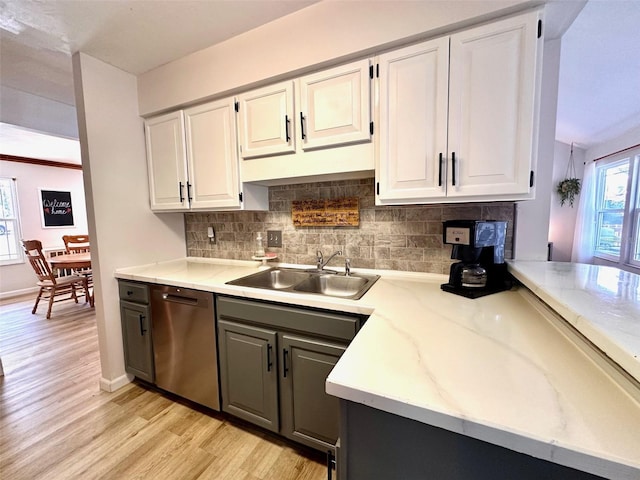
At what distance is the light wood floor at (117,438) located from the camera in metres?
1.41

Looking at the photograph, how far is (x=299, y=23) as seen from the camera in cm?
153

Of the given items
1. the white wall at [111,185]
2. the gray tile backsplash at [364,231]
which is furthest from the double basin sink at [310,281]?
the white wall at [111,185]

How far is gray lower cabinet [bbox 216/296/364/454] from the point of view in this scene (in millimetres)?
1331

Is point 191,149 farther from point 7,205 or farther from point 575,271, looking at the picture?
point 7,205

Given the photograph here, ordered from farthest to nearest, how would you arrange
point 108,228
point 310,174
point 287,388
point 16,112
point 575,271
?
point 16,112 < point 108,228 < point 310,174 < point 287,388 < point 575,271

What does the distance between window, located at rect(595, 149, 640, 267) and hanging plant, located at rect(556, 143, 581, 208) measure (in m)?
0.26

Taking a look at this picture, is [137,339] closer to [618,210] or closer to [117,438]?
[117,438]

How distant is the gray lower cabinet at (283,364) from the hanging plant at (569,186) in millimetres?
5470

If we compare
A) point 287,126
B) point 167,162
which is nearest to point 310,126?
point 287,126

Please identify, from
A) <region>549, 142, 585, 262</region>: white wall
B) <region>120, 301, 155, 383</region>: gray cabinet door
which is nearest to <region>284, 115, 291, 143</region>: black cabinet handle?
<region>120, 301, 155, 383</region>: gray cabinet door

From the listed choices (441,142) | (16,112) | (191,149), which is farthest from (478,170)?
(16,112)

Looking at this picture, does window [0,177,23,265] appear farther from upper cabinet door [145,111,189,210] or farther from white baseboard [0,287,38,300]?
upper cabinet door [145,111,189,210]

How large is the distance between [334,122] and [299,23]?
1.96 ft

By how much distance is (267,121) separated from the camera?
5.63ft
